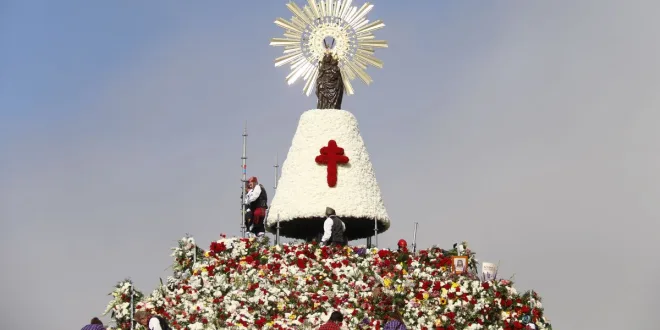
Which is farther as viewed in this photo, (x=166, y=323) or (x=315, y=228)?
(x=315, y=228)

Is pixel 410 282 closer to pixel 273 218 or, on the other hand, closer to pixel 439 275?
pixel 439 275

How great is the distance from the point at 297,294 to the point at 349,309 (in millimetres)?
1626

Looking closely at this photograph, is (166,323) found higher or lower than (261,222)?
lower

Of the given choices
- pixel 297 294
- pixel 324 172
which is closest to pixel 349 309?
pixel 297 294

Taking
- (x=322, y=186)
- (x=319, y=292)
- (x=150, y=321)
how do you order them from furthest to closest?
(x=322, y=186) < (x=319, y=292) < (x=150, y=321)

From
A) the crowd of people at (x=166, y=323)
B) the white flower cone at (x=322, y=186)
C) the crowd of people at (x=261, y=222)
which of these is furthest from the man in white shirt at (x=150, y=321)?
the white flower cone at (x=322, y=186)

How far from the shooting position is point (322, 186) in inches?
1551

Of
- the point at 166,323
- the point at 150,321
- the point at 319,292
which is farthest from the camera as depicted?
the point at 319,292

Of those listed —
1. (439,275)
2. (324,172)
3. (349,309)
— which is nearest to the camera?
(349,309)

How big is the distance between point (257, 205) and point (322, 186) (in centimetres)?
202

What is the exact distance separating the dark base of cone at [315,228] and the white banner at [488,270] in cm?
454

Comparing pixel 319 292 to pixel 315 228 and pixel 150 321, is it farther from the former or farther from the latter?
pixel 150 321

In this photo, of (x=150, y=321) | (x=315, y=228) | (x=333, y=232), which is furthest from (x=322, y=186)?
(x=150, y=321)

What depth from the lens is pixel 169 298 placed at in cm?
3447
